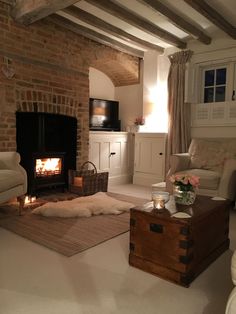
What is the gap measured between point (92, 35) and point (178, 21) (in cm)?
140

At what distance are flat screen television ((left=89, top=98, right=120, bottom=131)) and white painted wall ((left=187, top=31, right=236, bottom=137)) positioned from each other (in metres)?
1.58

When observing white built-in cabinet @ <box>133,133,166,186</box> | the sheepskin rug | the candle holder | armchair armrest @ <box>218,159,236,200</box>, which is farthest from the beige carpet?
white built-in cabinet @ <box>133,133,166,186</box>

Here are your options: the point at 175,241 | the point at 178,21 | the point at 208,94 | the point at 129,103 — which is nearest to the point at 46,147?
→ the point at 129,103

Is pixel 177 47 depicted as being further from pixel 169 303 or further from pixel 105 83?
pixel 169 303

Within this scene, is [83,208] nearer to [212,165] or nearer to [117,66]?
[212,165]

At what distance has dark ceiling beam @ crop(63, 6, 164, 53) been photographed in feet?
12.3

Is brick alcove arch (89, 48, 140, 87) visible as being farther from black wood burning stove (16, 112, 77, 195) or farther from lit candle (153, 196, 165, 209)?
lit candle (153, 196, 165, 209)

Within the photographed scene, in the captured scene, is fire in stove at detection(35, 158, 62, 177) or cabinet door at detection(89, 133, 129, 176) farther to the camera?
cabinet door at detection(89, 133, 129, 176)

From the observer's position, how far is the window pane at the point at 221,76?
15.3ft

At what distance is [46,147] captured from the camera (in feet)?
14.1

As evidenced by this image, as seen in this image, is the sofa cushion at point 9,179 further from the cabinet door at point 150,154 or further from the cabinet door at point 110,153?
the cabinet door at point 150,154

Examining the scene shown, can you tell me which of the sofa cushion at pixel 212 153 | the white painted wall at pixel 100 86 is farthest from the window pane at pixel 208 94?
the white painted wall at pixel 100 86

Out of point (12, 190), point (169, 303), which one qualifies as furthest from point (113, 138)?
point (169, 303)

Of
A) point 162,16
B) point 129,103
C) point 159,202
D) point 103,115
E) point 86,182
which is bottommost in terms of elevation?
point 86,182
